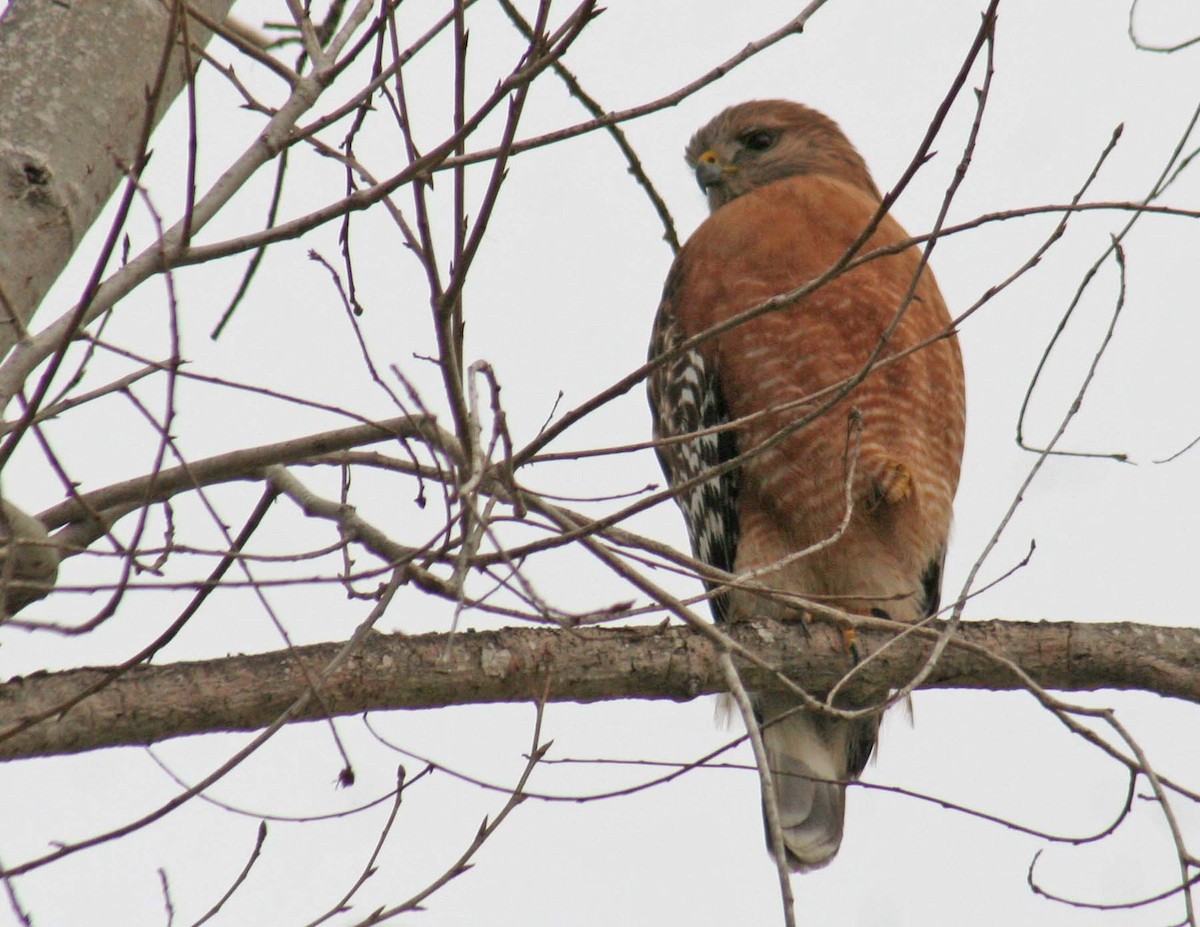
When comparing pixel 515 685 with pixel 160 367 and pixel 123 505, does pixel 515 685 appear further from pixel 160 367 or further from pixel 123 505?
pixel 160 367

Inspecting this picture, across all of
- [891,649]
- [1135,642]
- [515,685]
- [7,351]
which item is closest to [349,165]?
[7,351]

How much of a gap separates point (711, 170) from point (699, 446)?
55.4 inches

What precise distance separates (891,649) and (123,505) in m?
2.12

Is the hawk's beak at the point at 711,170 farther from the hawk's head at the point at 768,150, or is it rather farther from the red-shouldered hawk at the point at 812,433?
the red-shouldered hawk at the point at 812,433

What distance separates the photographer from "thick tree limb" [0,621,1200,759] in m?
3.13

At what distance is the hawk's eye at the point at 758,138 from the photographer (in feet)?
19.8

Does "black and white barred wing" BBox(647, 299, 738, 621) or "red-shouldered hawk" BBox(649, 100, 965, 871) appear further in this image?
"black and white barred wing" BBox(647, 299, 738, 621)

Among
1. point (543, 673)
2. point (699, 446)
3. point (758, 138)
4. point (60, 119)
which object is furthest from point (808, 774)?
point (60, 119)

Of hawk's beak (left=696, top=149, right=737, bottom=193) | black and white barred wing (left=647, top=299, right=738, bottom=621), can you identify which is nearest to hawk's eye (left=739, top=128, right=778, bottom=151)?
hawk's beak (left=696, top=149, right=737, bottom=193)

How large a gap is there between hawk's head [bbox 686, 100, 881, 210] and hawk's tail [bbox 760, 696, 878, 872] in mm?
2190

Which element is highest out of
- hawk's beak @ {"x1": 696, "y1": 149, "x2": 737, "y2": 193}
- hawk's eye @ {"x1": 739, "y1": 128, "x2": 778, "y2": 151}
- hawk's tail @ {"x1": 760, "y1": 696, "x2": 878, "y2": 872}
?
hawk's eye @ {"x1": 739, "y1": 128, "x2": 778, "y2": 151}

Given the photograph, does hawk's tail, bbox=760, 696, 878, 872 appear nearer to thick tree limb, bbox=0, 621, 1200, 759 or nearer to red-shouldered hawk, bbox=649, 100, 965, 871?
red-shouldered hawk, bbox=649, 100, 965, 871

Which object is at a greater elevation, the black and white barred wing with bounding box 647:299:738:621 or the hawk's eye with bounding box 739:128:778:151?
the hawk's eye with bounding box 739:128:778:151

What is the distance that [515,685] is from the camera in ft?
11.5
